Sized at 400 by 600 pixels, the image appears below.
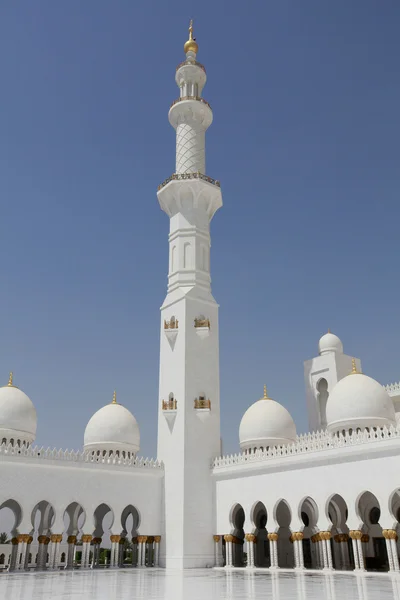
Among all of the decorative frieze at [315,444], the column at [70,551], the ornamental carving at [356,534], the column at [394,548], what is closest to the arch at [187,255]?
the decorative frieze at [315,444]

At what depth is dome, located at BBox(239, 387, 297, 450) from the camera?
23.4 metres

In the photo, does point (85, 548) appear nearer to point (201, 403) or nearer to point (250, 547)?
point (250, 547)

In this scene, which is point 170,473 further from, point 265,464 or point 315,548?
point 315,548

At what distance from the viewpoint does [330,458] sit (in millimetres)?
18766

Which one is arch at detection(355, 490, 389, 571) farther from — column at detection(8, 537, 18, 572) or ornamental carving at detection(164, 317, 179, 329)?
column at detection(8, 537, 18, 572)

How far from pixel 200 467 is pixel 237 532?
3.10m

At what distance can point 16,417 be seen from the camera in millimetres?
22812

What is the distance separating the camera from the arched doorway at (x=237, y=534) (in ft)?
71.2

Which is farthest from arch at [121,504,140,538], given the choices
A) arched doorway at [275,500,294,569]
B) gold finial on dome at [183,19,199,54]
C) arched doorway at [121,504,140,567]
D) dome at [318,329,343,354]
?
gold finial on dome at [183,19,199,54]

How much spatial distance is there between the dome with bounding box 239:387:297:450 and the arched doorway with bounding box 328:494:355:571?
305cm

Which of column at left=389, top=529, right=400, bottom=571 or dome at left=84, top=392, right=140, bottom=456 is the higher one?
dome at left=84, top=392, right=140, bottom=456

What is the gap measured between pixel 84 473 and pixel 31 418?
148 inches

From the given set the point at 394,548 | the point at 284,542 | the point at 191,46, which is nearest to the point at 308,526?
the point at 284,542

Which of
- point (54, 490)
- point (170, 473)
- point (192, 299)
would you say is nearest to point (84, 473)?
point (54, 490)
